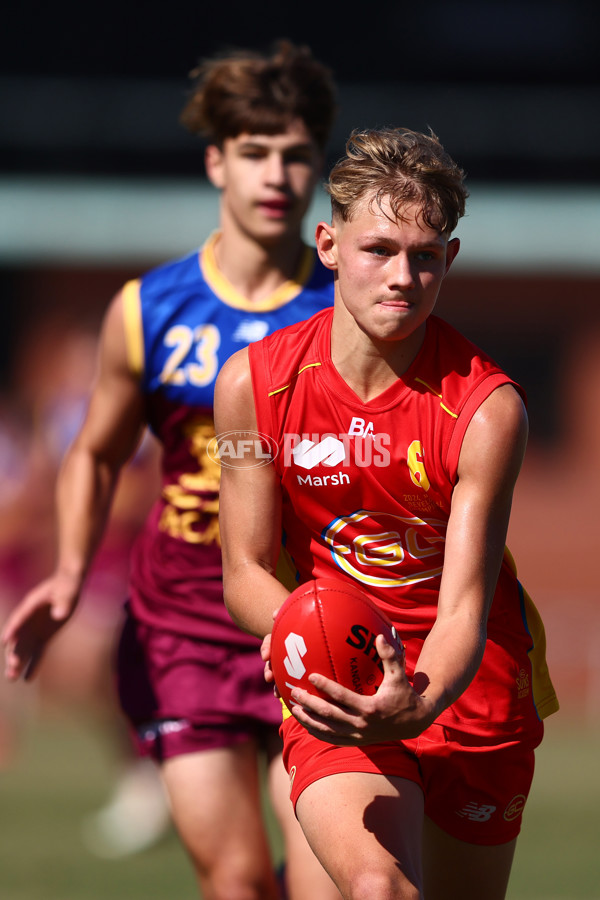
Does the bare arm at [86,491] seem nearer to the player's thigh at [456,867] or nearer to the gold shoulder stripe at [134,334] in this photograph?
the gold shoulder stripe at [134,334]

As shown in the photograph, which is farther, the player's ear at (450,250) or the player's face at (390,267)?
the player's ear at (450,250)

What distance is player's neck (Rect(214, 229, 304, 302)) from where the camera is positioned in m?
4.37

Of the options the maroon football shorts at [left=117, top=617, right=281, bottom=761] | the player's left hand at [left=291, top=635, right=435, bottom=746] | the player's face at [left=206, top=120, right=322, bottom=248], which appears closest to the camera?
the player's left hand at [left=291, top=635, right=435, bottom=746]

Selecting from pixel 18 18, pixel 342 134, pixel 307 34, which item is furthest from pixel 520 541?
pixel 18 18

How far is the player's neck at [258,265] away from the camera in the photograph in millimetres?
4371

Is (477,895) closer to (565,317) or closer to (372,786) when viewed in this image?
(372,786)

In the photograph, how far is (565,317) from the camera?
15.5 metres

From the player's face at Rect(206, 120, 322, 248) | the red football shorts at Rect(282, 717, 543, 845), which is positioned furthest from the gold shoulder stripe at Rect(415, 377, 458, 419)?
the player's face at Rect(206, 120, 322, 248)

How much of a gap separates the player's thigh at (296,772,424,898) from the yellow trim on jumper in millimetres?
1810

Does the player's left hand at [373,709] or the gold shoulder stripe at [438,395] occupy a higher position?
the gold shoulder stripe at [438,395]

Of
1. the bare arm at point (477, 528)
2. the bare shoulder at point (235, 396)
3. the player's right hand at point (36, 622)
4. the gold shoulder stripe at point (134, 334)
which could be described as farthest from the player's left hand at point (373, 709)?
the gold shoulder stripe at point (134, 334)

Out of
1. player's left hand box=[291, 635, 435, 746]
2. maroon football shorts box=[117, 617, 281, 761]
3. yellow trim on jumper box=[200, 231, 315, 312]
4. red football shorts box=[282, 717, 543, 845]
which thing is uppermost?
yellow trim on jumper box=[200, 231, 315, 312]

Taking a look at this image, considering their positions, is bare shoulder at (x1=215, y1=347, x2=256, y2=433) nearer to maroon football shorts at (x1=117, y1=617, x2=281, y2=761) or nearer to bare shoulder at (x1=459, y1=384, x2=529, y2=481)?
bare shoulder at (x1=459, y1=384, x2=529, y2=481)

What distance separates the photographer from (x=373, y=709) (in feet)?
8.65
